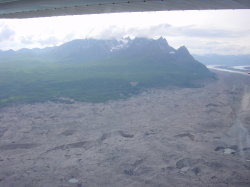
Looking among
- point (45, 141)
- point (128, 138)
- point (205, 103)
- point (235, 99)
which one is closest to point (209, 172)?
point (128, 138)

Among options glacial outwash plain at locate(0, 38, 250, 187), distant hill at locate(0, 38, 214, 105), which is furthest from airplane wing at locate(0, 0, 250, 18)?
distant hill at locate(0, 38, 214, 105)

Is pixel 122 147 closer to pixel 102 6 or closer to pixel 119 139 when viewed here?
pixel 119 139

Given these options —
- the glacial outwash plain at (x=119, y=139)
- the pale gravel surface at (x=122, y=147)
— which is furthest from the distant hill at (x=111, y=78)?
the pale gravel surface at (x=122, y=147)

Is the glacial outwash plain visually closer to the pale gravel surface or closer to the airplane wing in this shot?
the pale gravel surface

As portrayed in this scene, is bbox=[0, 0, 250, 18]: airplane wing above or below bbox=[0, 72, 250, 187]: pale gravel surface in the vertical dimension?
above

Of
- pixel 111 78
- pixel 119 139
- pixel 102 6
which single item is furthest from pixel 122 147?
pixel 111 78
